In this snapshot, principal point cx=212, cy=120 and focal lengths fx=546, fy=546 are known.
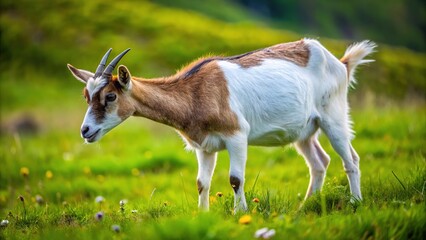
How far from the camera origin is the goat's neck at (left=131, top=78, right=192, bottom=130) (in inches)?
248

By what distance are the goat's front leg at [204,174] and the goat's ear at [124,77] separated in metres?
1.19

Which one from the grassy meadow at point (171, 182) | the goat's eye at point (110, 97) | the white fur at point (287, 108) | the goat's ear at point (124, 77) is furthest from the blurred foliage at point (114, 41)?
the goat's eye at point (110, 97)

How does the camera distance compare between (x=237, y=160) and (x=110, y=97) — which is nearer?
(x=110, y=97)

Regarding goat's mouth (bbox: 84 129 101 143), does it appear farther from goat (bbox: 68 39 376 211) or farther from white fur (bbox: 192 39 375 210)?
white fur (bbox: 192 39 375 210)

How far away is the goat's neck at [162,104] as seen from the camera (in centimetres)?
630

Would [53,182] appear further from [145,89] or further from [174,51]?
[174,51]

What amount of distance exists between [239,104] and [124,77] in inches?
55.4

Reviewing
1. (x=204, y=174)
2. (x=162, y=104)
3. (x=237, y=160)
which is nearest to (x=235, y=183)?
(x=237, y=160)

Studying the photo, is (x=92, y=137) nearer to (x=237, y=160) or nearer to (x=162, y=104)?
(x=162, y=104)

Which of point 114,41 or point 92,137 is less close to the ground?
point 92,137

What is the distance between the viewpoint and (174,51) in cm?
3888

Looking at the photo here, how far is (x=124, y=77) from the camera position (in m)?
5.96

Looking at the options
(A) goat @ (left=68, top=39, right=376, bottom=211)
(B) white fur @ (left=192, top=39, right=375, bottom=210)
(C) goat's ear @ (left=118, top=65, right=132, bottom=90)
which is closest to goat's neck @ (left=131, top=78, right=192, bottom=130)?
(A) goat @ (left=68, top=39, right=376, bottom=211)

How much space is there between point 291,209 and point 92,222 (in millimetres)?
2029
